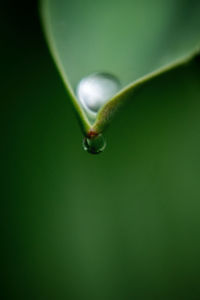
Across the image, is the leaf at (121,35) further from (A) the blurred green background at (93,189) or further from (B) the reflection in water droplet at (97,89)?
(A) the blurred green background at (93,189)

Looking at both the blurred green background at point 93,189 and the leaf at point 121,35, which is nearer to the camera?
the leaf at point 121,35

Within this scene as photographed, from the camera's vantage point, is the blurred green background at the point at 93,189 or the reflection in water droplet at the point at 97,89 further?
the blurred green background at the point at 93,189

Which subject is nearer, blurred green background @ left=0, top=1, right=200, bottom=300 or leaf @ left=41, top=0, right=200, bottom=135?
leaf @ left=41, top=0, right=200, bottom=135

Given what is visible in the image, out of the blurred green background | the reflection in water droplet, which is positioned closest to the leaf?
the reflection in water droplet

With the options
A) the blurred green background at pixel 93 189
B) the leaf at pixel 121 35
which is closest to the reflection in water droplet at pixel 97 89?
the leaf at pixel 121 35

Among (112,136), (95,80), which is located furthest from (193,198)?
(95,80)

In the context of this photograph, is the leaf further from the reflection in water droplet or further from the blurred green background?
the blurred green background
